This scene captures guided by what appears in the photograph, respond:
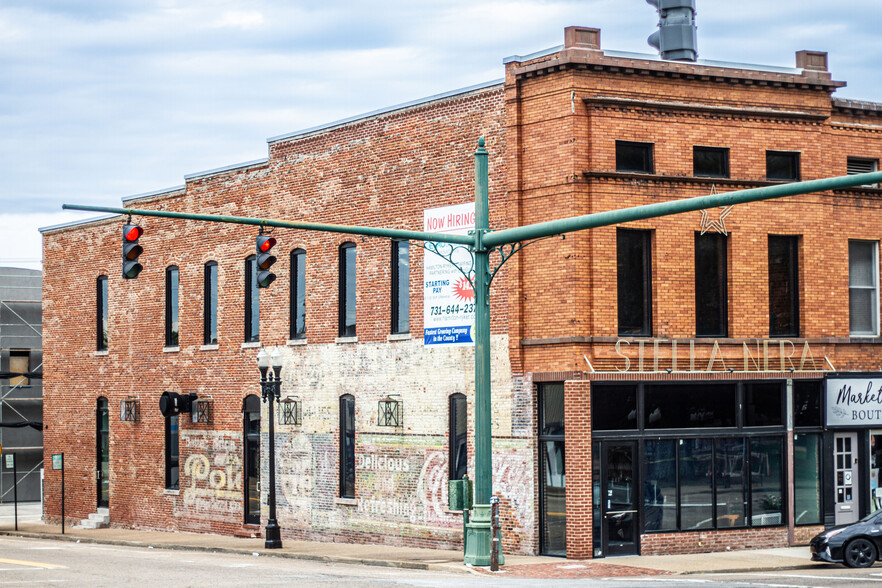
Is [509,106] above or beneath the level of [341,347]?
above

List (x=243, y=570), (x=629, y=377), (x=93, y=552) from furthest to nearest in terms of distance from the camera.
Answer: (x=93, y=552), (x=629, y=377), (x=243, y=570)

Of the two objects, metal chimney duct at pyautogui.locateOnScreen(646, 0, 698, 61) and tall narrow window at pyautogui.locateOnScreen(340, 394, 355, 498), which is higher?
metal chimney duct at pyautogui.locateOnScreen(646, 0, 698, 61)

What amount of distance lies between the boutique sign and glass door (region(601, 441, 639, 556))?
4874 millimetres

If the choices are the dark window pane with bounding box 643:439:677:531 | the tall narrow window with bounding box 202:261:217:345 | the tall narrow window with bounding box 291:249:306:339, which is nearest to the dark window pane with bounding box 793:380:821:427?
the dark window pane with bounding box 643:439:677:531

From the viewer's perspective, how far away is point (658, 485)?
81.6 feet

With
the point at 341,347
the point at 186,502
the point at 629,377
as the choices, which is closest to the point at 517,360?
the point at 629,377

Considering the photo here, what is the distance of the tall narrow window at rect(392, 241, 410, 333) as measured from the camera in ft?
94.9

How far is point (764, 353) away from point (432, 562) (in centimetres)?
825

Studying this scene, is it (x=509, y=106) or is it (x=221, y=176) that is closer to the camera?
(x=509, y=106)

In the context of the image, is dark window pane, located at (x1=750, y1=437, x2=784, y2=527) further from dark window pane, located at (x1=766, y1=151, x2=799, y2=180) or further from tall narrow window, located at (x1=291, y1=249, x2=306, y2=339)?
tall narrow window, located at (x1=291, y1=249, x2=306, y2=339)

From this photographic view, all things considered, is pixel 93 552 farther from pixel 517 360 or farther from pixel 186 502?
pixel 517 360

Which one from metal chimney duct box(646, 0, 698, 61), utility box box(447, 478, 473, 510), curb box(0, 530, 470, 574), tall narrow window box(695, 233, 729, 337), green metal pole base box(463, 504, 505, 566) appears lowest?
curb box(0, 530, 470, 574)

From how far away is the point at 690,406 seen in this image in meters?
25.2

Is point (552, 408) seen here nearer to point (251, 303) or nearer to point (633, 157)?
point (633, 157)
